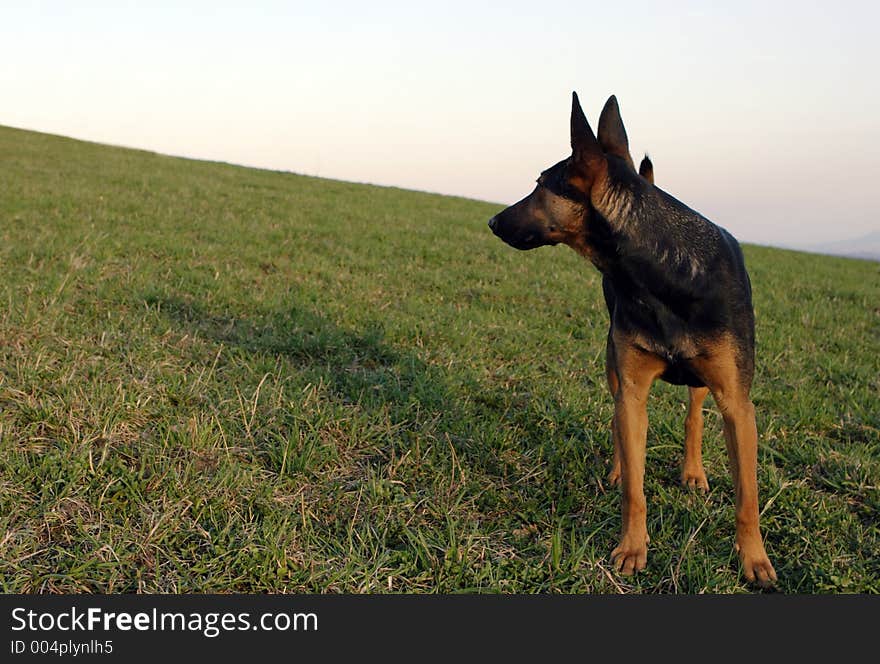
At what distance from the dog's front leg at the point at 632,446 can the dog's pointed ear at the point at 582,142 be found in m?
1.03

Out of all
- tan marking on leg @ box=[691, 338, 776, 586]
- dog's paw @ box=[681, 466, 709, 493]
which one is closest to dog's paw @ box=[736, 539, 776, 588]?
tan marking on leg @ box=[691, 338, 776, 586]

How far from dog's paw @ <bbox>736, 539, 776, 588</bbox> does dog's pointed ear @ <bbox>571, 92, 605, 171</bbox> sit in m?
2.20

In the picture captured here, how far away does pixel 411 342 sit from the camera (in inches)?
266

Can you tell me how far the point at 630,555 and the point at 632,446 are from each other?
1.88 feet

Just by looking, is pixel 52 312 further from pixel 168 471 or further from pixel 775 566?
pixel 775 566

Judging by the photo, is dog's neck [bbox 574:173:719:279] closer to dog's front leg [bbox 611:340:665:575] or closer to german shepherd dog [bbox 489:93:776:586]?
german shepherd dog [bbox 489:93:776:586]

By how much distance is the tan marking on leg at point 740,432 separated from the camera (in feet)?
11.4

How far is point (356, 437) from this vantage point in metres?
4.51

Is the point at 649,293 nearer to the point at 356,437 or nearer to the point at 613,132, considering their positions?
the point at 613,132

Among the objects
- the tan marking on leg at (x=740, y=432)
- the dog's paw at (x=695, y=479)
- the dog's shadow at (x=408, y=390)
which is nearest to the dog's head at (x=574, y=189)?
the tan marking on leg at (x=740, y=432)

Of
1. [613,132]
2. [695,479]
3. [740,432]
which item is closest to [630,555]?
[740,432]

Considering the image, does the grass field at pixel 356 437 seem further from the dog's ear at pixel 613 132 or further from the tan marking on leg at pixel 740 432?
the dog's ear at pixel 613 132

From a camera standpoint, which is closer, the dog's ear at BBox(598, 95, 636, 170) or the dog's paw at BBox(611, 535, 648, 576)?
the dog's paw at BBox(611, 535, 648, 576)

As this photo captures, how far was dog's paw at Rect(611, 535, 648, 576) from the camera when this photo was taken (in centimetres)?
345
